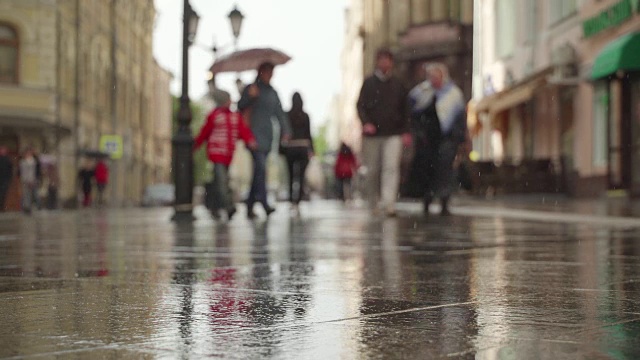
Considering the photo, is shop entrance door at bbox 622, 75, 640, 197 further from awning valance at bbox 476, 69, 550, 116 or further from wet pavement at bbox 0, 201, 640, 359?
wet pavement at bbox 0, 201, 640, 359

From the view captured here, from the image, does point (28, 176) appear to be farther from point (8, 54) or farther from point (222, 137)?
point (8, 54)

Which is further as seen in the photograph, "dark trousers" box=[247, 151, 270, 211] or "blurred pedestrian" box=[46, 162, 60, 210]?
"blurred pedestrian" box=[46, 162, 60, 210]

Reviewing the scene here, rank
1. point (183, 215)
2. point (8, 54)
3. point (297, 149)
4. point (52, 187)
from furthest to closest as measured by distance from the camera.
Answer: point (8, 54), point (52, 187), point (297, 149), point (183, 215)

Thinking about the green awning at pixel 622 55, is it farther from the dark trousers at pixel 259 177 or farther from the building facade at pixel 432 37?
the building facade at pixel 432 37

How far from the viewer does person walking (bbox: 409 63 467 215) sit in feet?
42.7

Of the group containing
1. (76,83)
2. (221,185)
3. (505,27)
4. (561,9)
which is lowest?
(221,185)

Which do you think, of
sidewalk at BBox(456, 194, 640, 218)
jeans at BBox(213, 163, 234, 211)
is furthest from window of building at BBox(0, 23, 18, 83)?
jeans at BBox(213, 163, 234, 211)

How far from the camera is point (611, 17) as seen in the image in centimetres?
2209

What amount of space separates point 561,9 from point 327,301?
25.2 m

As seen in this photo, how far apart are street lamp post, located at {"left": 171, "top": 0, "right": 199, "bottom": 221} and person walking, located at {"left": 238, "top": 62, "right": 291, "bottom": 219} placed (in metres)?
0.74

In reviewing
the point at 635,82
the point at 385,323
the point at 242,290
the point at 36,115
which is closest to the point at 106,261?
the point at 242,290

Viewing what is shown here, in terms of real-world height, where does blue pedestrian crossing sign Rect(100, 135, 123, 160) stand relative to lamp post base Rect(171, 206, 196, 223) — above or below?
above

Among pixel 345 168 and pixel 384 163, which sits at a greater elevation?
pixel 345 168

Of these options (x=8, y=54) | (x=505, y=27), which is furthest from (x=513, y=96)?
(x=8, y=54)
